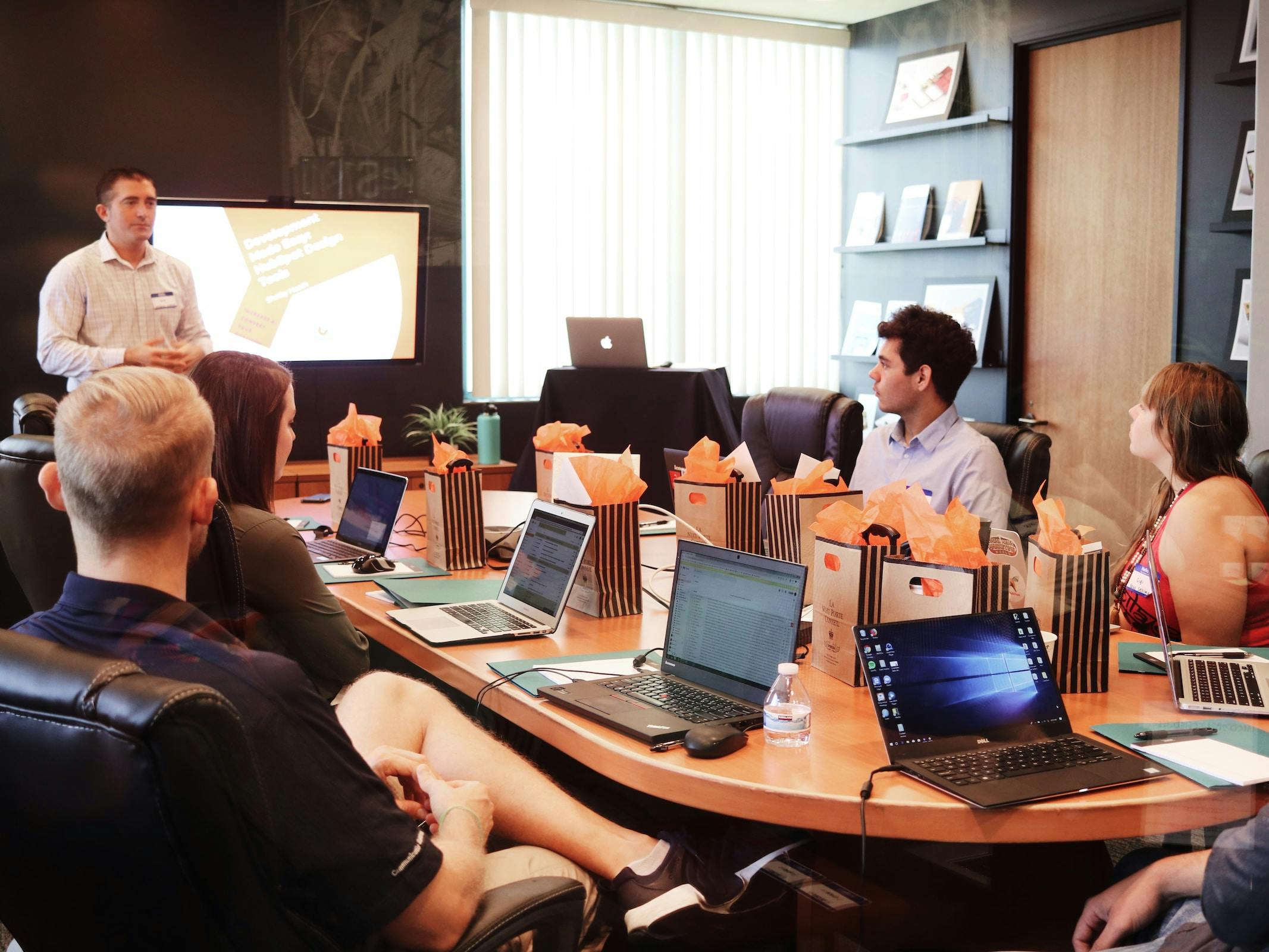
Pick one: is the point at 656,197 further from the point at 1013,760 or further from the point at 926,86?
the point at 1013,760

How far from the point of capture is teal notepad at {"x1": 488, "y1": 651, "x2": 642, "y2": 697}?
190cm

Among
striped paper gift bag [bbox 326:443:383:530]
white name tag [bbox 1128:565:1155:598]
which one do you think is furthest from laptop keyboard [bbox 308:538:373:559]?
white name tag [bbox 1128:565:1155:598]

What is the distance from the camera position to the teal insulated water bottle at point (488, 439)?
543cm

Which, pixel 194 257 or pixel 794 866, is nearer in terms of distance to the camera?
pixel 794 866

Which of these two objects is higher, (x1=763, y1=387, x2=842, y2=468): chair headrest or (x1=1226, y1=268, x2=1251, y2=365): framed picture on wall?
(x1=1226, y1=268, x2=1251, y2=365): framed picture on wall

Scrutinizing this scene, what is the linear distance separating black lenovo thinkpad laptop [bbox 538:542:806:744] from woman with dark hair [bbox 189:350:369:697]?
0.48 meters

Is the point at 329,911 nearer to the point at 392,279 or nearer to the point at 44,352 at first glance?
the point at 44,352

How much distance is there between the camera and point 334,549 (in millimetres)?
3061

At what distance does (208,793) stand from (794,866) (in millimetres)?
963

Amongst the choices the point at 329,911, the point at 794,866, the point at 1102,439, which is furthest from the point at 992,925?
the point at 1102,439

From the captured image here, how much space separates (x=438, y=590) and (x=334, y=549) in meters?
0.59

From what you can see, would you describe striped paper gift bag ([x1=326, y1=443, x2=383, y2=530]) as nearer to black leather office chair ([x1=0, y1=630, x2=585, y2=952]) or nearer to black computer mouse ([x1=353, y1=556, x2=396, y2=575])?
black computer mouse ([x1=353, y1=556, x2=396, y2=575])

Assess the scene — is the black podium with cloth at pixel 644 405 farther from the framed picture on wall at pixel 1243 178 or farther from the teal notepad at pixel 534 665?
the teal notepad at pixel 534 665

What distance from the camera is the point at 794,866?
164 cm
